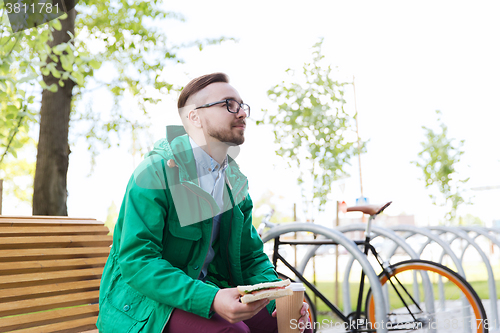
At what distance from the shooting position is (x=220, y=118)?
1818 millimetres

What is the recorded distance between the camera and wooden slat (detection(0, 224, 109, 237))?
2521 millimetres

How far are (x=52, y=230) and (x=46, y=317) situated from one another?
58 cm

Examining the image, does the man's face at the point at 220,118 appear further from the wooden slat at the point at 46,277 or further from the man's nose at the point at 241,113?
the wooden slat at the point at 46,277

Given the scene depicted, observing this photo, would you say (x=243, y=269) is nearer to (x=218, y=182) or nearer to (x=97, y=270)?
(x=218, y=182)

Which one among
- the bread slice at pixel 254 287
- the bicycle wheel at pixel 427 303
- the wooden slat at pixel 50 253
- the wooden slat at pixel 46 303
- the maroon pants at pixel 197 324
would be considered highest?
the wooden slat at pixel 50 253

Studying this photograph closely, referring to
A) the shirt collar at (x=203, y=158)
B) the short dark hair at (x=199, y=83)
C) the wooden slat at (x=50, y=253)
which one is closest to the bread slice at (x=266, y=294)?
the shirt collar at (x=203, y=158)

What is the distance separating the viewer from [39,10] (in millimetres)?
4207

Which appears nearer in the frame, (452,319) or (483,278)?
(452,319)

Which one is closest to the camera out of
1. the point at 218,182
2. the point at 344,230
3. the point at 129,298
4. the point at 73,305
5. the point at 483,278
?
the point at 129,298

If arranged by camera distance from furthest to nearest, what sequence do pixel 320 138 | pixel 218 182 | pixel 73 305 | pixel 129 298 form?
pixel 320 138
pixel 73 305
pixel 218 182
pixel 129 298

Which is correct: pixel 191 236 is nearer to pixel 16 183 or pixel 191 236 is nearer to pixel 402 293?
pixel 402 293

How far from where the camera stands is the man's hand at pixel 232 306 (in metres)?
1.39

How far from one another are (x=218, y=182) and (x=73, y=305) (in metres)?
1.21

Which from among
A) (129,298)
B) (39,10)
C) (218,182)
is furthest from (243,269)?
(39,10)
